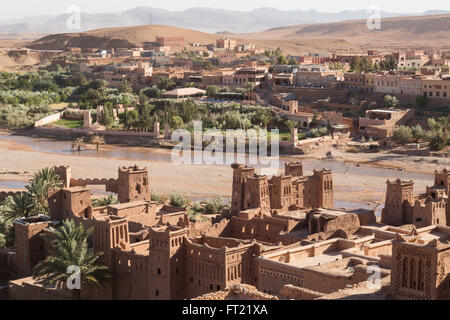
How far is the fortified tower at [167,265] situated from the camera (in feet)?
83.5

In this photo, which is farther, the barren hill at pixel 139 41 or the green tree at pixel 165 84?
the barren hill at pixel 139 41

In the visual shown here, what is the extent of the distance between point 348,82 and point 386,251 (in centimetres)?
5320

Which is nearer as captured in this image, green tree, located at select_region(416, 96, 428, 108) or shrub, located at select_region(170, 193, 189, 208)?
shrub, located at select_region(170, 193, 189, 208)

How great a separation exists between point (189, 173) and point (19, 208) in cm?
2052

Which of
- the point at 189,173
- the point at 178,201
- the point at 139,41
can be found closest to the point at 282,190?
the point at 178,201

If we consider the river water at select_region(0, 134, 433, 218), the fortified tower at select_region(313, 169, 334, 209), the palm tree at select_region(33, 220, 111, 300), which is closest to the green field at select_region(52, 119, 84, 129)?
the river water at select_region(0, 134, 433, 218)

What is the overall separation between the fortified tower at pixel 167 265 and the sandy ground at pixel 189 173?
19549mm

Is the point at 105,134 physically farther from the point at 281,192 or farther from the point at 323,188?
the point at 281,192

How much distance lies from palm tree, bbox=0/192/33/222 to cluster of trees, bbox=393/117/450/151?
109 feet

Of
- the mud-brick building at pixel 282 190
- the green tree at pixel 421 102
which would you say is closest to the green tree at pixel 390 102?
the green tree at pixel 421 102

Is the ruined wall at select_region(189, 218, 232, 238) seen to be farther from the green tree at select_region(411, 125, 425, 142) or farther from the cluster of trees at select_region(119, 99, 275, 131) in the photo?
the cluster of trees at select_region(119, 99, 275, 131)

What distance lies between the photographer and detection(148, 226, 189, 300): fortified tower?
1001 inches

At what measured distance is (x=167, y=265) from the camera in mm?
25438

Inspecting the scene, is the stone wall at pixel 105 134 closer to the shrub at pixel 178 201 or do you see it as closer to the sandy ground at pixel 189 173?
the sandy ground at pixel 189 173
